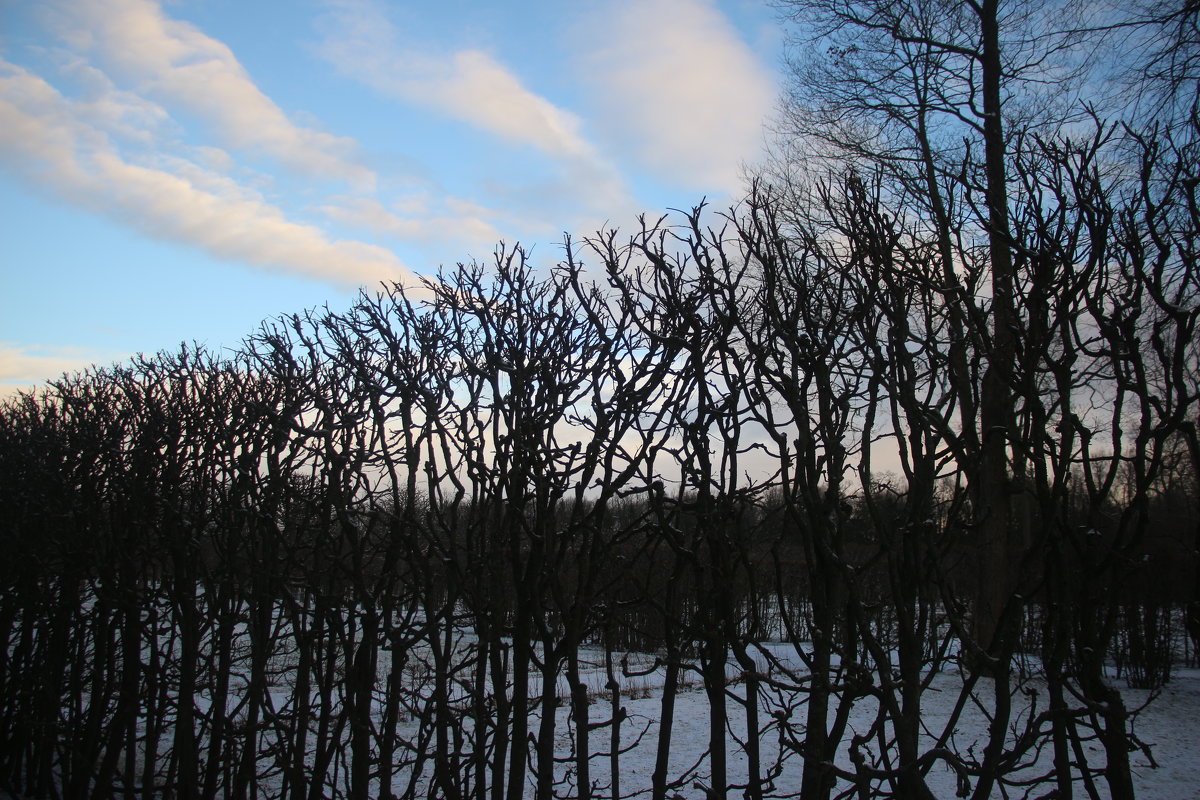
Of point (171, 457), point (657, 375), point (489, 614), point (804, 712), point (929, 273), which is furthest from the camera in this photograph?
point (804, 712)

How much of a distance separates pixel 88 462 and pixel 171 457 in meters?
1.43

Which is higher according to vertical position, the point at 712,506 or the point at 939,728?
the point at 712,506

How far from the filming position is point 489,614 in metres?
3.72

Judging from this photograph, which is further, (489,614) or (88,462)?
(88,462)

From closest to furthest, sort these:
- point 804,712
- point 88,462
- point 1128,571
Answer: point 1128,571, point 88,462, point 804,712

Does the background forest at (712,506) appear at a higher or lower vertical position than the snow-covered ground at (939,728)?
higher

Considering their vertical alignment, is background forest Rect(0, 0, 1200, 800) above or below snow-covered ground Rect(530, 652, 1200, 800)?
above

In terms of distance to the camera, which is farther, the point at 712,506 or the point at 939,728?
the point at 939,728

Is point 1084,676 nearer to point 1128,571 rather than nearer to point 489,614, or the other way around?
point 1128,571

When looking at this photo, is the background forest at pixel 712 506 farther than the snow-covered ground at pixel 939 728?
No

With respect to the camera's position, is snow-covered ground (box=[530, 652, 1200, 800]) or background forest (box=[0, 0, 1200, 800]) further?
snow-covered ground (box=[530, 652, 1200, 800])

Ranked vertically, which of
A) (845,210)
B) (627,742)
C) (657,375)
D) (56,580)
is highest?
(845,210)

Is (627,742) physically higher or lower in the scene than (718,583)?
lower

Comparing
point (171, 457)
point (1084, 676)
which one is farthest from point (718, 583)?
point (171, 457)
